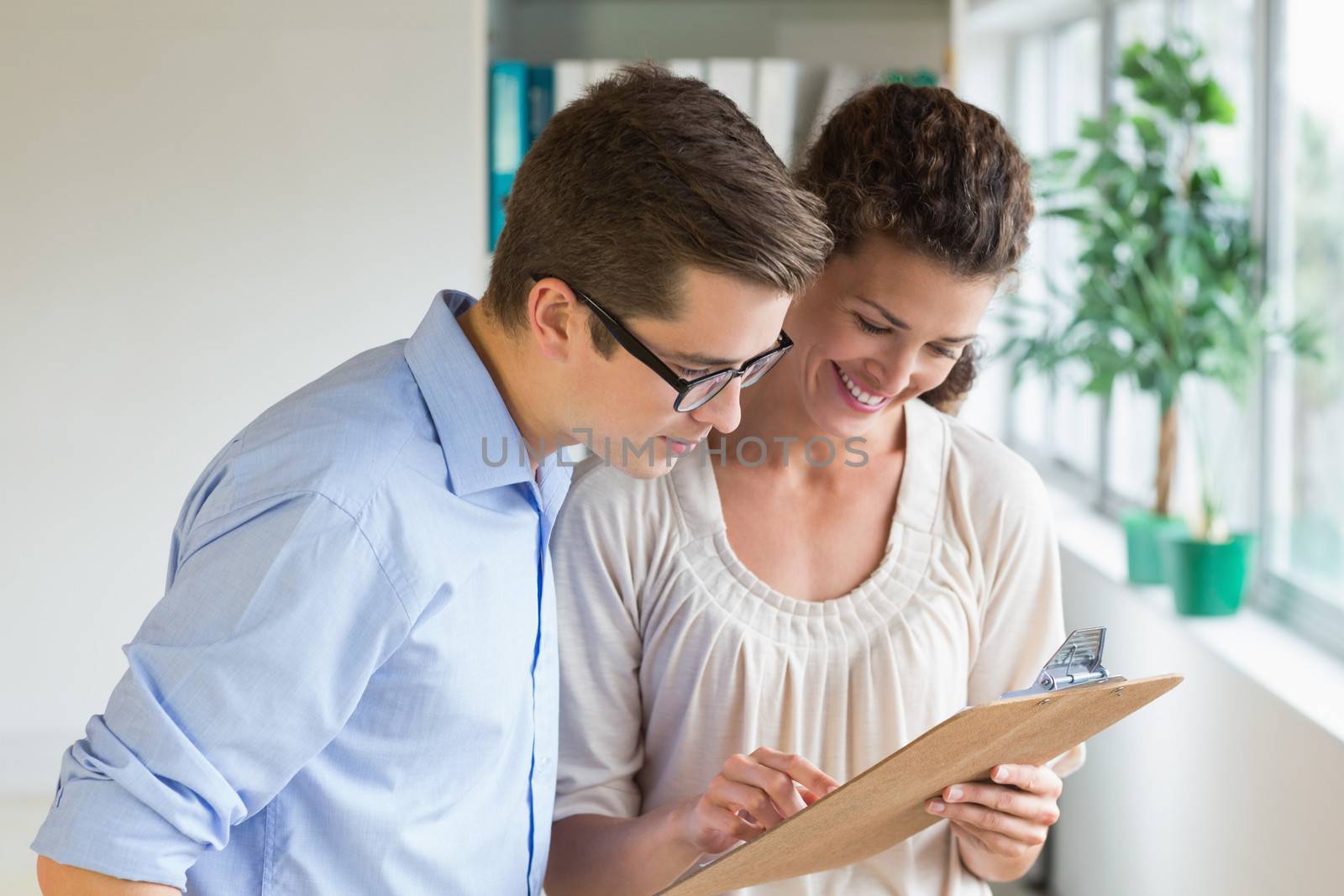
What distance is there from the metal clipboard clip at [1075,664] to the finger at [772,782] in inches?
8.9

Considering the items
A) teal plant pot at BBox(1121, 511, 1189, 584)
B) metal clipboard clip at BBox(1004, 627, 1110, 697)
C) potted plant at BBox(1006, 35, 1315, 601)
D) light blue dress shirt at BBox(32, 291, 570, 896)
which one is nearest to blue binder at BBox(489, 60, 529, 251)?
potted plant at BBox(1006, 35, 1315, 601)

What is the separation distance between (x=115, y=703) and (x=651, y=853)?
547mm

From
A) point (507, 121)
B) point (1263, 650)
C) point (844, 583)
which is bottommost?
point (1263, 650)

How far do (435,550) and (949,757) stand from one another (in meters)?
0.43

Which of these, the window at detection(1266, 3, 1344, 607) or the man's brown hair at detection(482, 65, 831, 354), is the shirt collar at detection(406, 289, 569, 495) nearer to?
the man's brown hair at detection(482, 65, 831, 354)

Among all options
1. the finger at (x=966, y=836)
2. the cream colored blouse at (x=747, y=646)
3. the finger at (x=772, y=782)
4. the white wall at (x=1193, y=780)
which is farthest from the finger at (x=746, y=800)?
the white wall at (x=1193, y=780)

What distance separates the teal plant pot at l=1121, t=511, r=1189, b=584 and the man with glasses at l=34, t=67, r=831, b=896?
66.1 inches

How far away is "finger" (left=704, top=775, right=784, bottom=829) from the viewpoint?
115 centimetres

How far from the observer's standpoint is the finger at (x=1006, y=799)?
3.81 ft

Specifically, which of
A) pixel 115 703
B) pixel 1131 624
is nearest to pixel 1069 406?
pixel 1131 624

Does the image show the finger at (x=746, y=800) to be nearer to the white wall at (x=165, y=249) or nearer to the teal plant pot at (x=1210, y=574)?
the teal plant pot at (x=1210, y=574)

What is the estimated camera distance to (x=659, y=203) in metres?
1.04

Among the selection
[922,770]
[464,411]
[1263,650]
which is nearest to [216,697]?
[464,411]

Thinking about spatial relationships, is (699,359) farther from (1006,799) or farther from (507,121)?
(507,121)
